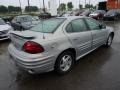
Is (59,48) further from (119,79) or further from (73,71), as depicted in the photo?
(119,79)

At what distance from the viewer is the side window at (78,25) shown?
4.26 meters

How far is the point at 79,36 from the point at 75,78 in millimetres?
1187

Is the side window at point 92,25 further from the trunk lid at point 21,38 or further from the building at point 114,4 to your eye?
the building at point 114,4

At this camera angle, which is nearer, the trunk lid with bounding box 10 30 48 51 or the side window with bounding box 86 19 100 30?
the trunk lid with bounding box 10 30 48 51

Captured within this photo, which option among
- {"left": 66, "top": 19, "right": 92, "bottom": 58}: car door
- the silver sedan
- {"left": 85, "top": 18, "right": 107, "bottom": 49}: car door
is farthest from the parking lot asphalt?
{"left": 85, "top": 18, "right": 107, "bottom": 49}: car door

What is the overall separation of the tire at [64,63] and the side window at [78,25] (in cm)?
76

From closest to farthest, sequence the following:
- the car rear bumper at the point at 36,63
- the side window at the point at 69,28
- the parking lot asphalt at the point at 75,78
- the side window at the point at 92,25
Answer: the car rear bumper at the point at 36,63 < the parking lot asphalt at the point at 75,78 < the side window at the point at 69,28 < the side window at the point at 92,25

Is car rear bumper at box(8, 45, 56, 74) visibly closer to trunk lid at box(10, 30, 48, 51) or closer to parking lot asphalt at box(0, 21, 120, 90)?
trunk lid at box(10, 30, 48, 51)

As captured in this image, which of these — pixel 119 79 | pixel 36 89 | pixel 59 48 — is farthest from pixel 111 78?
pixel 36 89

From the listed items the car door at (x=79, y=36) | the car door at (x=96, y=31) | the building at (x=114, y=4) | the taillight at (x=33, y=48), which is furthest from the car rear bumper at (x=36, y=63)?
the building at (x=114, y=4)

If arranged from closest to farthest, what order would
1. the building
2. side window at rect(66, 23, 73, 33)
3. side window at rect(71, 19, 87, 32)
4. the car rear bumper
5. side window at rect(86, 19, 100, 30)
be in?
the car rear bumper < side window at rect(66, 23, 73, 33) < side window at rect(71, 19, 87, 32) < side window at rect(86, 19, 100, 30) < the building

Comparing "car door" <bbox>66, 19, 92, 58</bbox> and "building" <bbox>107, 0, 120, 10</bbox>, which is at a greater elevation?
"building" <bbox>107, 0, 120, 10</bbox>

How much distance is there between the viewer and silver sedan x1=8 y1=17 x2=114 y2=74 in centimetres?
334

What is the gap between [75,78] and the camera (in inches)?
150
